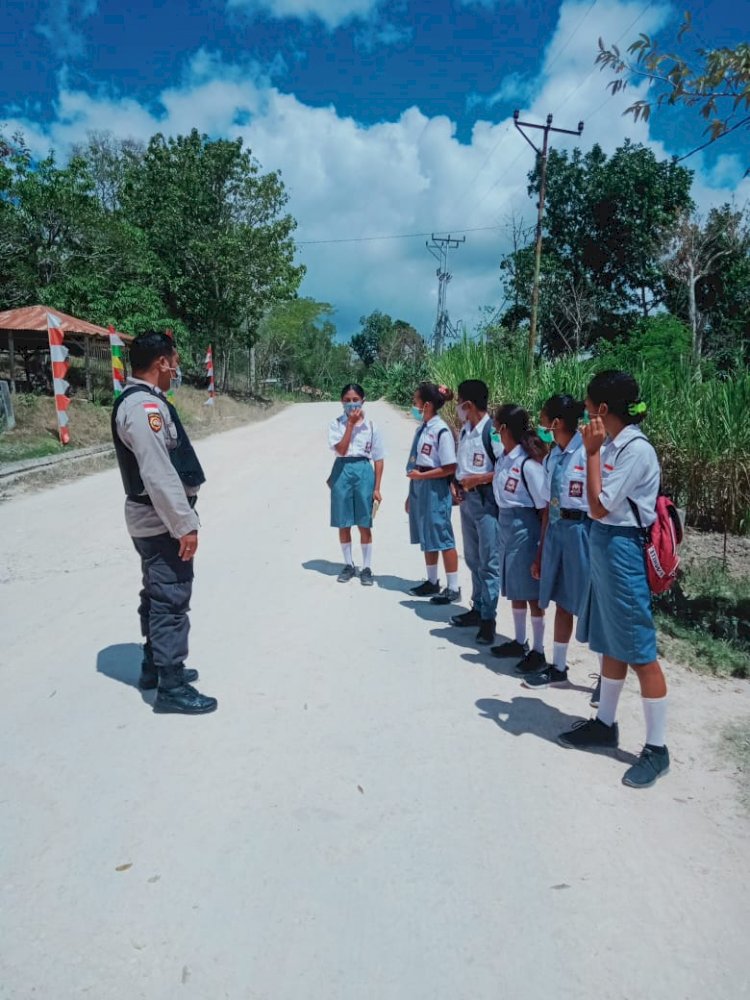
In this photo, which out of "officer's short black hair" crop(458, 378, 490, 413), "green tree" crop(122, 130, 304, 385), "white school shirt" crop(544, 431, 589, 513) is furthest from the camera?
"green tree" crop(122, 130, 304, 385)

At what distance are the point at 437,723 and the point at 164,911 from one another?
5.39 ft

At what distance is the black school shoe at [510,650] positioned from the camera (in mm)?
4410

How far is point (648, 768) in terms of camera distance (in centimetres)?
300

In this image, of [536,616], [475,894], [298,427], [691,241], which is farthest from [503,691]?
[691,241]

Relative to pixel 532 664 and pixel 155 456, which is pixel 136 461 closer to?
pixel 155 456

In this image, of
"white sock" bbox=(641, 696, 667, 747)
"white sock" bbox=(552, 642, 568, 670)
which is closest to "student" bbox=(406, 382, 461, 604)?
"white sock" bbox=(552, 642, 568, 670)

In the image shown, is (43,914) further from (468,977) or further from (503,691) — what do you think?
(503,691)

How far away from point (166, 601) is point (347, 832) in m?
1.53

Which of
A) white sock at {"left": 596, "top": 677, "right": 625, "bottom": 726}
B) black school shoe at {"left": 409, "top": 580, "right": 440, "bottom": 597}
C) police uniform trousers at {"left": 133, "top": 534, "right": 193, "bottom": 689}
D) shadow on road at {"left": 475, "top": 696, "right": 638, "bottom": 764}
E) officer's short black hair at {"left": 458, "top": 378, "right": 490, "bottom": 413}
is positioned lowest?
shadow on road at {"left": 475, "top": 696, "right": 638, "bottom": 764}

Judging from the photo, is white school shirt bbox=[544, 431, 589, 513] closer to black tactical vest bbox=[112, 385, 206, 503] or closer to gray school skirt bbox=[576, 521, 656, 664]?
gray school skirt bbox=[576, 521, 656, 664]

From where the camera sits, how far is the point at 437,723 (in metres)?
3.49

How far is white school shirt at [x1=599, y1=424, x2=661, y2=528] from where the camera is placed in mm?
2926

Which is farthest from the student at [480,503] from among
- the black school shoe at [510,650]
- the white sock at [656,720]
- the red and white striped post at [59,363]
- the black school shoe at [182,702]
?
the red and white striped post at [59,363]

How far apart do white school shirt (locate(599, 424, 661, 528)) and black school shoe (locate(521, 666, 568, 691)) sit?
136 centimetres
